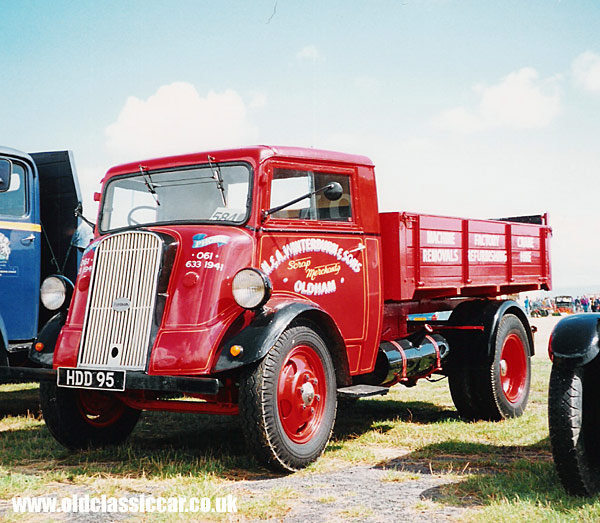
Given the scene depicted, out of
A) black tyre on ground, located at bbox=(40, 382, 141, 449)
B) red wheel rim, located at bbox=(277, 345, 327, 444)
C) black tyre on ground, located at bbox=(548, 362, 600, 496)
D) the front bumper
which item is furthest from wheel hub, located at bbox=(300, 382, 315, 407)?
black tyre on ground, located at bbox=(548, 362, 600, 496)

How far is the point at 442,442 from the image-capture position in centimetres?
594

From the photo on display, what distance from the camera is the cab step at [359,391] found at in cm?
555

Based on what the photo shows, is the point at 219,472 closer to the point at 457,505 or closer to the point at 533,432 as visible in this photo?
the point at 457,505

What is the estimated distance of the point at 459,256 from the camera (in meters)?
7.28

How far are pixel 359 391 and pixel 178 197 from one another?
2.09m

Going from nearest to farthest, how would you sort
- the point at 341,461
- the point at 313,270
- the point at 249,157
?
the point at 341,461, the point at 249,157, the point at 313,270

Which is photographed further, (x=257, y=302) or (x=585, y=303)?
(x=585, y=303)

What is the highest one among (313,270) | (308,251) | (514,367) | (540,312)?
(308,251)

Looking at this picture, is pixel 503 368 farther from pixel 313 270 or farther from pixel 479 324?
pixel 313 270

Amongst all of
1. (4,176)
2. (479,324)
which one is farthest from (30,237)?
(479,324)

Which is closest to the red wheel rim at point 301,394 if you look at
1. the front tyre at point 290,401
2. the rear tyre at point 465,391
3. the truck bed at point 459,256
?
the front tyre at point 290,401

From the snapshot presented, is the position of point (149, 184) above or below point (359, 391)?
above

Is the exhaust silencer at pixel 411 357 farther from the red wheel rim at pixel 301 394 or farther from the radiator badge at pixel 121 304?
the radiator badge at pixel 121 304

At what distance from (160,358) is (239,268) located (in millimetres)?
846
